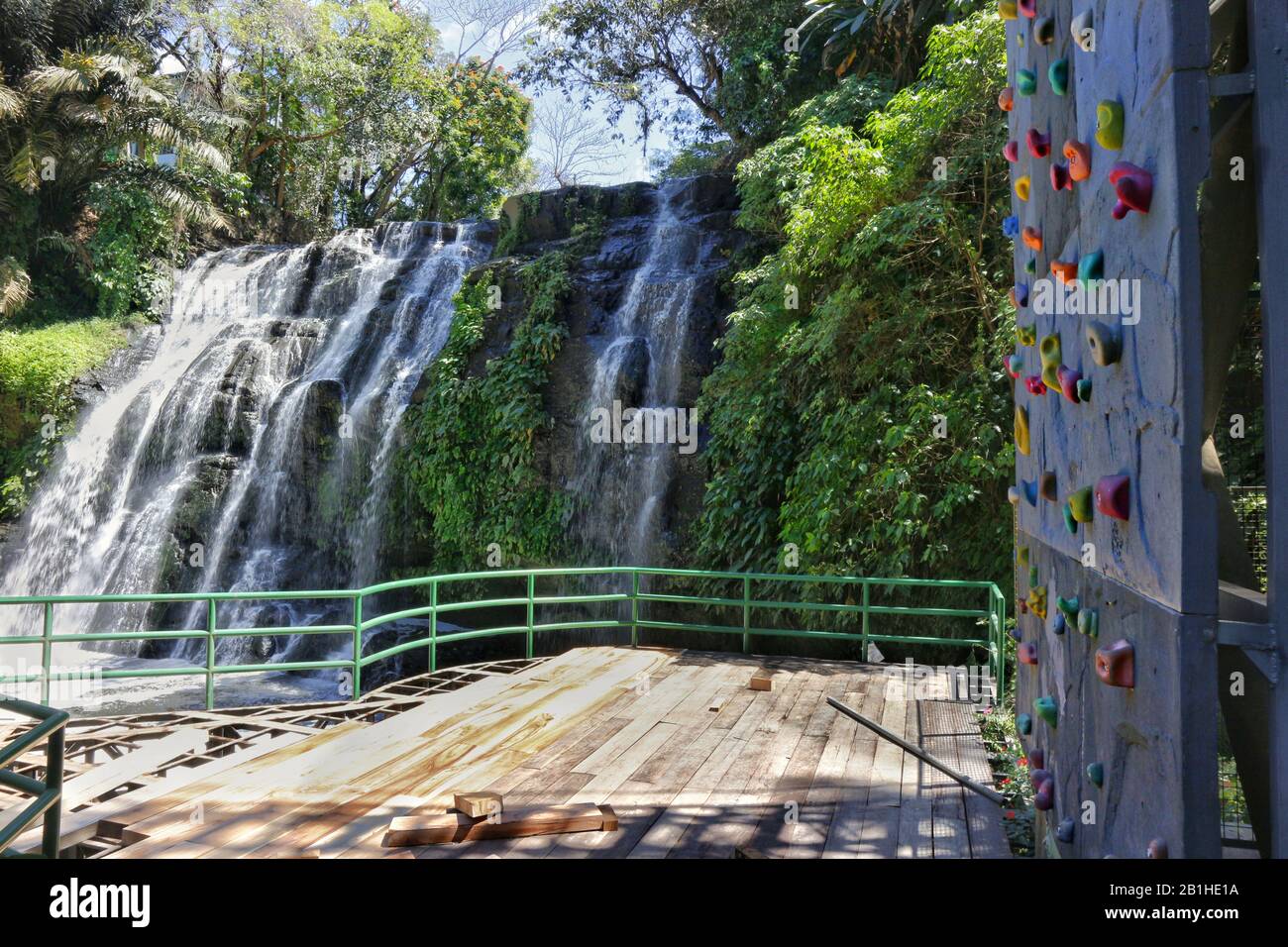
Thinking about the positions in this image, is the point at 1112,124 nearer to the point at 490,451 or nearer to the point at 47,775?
the point at 47,775

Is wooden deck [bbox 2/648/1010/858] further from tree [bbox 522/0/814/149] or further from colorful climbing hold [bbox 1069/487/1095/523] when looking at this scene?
tree [bbox 522/0/814/149]

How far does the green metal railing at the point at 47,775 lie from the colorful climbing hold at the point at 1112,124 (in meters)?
3.78

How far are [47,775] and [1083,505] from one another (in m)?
3.77

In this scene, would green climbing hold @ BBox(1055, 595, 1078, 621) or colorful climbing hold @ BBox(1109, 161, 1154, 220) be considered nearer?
colorful climbing hold @ BBox(1109, 161, 1154, 220)

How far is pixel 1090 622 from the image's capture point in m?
3.11

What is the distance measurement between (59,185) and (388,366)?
1104 centimetres

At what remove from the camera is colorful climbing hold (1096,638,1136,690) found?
8.59 feet

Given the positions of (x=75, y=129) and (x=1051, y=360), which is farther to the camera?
(x=75, y=129)

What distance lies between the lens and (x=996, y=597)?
8.18 meters

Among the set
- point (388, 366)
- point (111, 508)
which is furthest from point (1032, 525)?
point (111, 508)

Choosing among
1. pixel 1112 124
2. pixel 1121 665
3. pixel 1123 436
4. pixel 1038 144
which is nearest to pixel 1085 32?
pixel 1112 124

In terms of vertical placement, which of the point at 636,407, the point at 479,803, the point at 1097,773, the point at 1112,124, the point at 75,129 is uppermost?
the point at 75,129

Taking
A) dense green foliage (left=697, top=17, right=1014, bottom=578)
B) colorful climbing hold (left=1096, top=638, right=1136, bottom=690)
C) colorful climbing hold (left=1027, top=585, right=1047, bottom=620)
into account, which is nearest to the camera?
colorful climbing hold (left=1096, top=638, right=1136, bottom=690)

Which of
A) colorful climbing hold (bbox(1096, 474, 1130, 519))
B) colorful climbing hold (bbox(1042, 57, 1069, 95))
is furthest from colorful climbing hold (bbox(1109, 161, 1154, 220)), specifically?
colorful climbing hold (bbox(1042, 57, 1069, 95))
